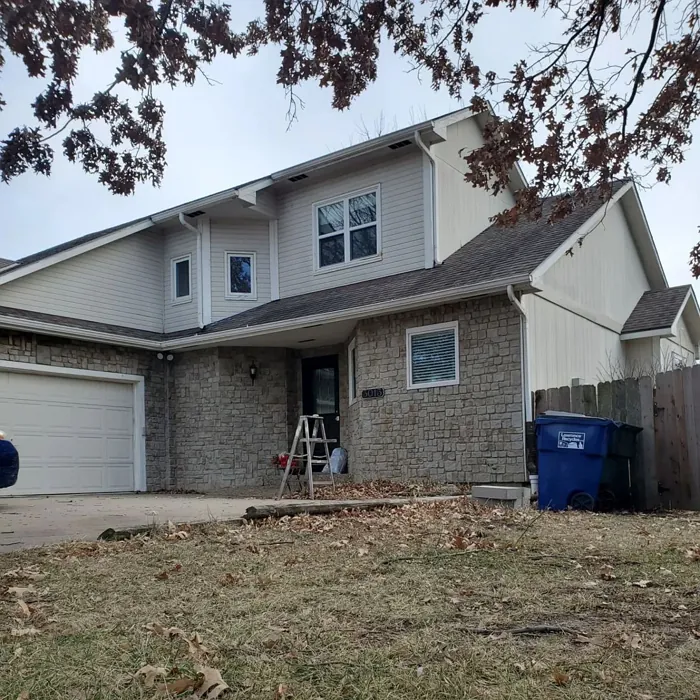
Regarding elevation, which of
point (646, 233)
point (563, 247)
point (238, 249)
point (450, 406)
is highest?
point (646, 233)

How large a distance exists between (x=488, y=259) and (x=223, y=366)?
6.05 metres

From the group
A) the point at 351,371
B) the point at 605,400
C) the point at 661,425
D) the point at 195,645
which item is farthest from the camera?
the point at 351,371

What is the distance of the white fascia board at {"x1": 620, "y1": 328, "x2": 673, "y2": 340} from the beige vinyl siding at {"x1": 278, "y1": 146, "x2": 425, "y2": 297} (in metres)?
5.54

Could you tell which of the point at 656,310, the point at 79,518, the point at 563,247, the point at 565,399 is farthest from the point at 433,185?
the point at 79,518

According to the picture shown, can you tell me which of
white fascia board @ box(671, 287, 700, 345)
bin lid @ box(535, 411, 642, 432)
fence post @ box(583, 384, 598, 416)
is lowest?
bin lid @ box(535, 411, 642, 432)

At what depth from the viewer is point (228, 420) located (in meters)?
A: 15.4

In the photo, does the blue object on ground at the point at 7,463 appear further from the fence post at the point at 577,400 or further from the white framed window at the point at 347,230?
the fence post at the point at 577,400

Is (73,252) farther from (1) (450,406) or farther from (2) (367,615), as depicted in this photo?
(2) (367,615)

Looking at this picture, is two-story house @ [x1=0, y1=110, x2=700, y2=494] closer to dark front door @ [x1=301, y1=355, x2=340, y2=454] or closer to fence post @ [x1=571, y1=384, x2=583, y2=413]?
dark front door @ [x1=301, y1=355, x2=340, y2=454]

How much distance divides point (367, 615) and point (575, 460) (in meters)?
6.31

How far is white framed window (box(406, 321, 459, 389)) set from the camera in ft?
39.2

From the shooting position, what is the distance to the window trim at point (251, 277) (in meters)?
16.1

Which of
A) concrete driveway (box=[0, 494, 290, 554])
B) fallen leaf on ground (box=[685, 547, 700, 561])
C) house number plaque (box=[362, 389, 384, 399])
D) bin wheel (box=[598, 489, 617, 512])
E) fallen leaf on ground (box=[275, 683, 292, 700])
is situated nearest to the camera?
fallen leaf on ground (box=[275, 683, 292, 700])

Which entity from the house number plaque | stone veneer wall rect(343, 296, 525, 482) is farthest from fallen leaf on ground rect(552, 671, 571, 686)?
the house number plaque
